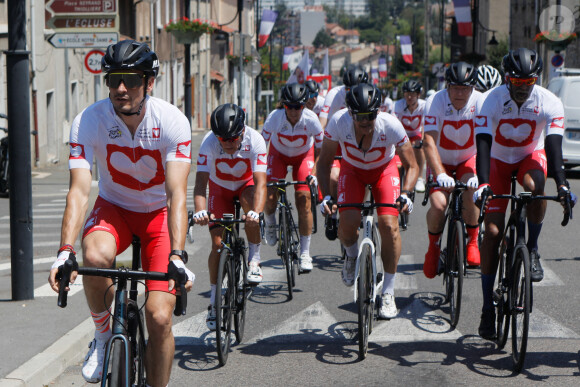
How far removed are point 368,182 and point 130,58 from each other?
11.5ft

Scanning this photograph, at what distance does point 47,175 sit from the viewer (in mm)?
22625

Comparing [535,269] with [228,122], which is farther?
[228,122]

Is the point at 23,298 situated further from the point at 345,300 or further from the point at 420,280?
the point at 420,280

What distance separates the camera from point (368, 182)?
803 cm

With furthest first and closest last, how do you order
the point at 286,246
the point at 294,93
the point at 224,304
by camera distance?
the point at 294,93 → the point at 286,246 → the point at 224,304

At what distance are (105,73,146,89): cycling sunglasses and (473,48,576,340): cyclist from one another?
8.87 feet

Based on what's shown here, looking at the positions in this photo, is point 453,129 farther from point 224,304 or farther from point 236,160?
point 224,304

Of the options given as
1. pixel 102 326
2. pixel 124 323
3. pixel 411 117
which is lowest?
pixel 102 326

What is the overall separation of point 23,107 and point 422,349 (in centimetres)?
397

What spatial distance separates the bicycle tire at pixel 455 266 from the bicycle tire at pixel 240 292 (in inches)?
64.2

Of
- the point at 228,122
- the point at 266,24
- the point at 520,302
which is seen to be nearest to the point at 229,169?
the point at 228,122

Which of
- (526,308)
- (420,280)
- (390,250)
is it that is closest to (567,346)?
(526,308)

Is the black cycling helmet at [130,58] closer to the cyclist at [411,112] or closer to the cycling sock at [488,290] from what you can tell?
the cycling sock at [488,290]

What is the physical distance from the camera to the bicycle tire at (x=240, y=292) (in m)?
7.30
